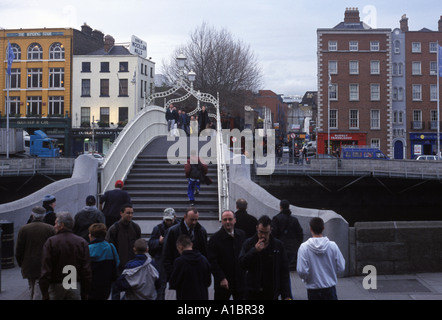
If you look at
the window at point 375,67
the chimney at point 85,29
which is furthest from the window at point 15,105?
the window at point 375,67

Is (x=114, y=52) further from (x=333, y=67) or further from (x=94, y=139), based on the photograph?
(x=333, y=67)

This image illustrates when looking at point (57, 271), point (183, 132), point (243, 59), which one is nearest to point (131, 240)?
point (57, 271)

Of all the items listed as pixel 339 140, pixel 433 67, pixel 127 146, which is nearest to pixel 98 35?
pixel 339 140

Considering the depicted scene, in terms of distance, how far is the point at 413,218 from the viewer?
109 ft

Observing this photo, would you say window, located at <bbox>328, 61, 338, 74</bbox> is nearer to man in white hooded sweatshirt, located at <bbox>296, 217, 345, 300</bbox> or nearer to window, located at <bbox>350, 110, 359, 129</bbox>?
window, located at <bbox>350, 110, 359, 129</bbox>

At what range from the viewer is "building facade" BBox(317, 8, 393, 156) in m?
59.2

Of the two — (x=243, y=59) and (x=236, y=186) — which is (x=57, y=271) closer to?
(x=236, y=186)

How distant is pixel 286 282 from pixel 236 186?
707cm

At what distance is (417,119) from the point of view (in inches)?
2404

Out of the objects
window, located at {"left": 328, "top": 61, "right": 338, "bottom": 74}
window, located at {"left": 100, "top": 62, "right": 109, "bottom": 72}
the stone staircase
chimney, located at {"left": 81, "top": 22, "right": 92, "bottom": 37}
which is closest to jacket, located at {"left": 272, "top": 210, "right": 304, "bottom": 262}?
the stone staircase

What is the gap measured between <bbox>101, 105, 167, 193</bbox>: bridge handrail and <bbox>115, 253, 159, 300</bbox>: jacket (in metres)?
8.35

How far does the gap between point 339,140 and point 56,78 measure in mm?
33608

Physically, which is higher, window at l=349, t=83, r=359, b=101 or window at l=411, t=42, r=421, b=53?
window at l=411, t=42, r=421, b=53

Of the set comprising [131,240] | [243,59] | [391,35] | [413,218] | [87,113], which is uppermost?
[391,35]
